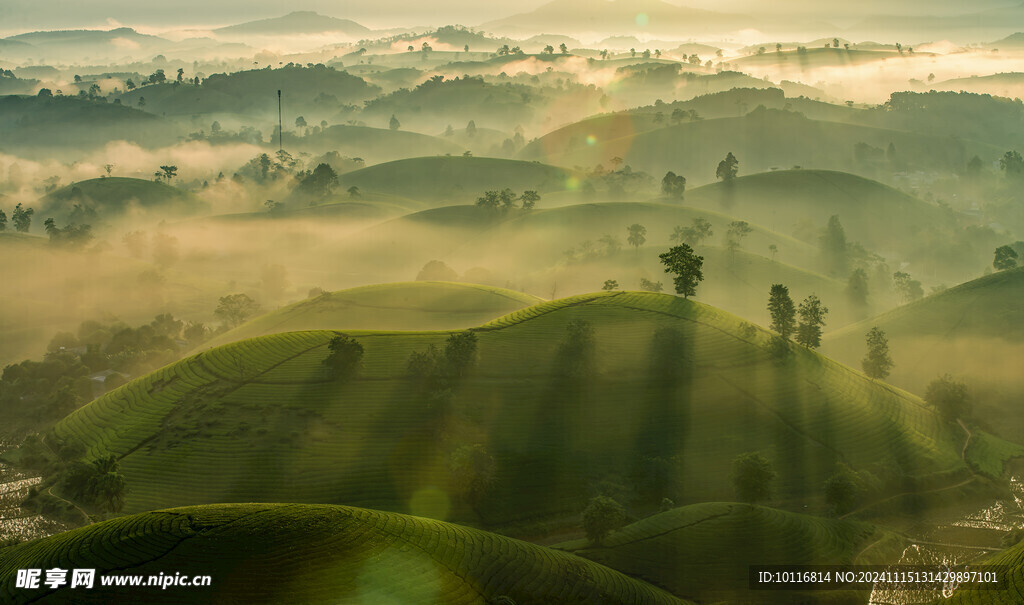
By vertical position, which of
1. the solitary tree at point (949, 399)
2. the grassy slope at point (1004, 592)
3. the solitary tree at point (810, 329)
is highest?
the solitary tree at point (810, 329)

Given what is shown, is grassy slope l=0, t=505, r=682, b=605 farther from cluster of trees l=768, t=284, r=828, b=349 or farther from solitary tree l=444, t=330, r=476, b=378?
cluster of trees l=768, t=284, r=828, b=349

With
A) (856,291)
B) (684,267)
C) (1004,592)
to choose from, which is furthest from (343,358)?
(856,291)

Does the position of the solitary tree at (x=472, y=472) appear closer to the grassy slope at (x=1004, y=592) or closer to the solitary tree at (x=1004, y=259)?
the grassy slope at (x=1004, y=592)

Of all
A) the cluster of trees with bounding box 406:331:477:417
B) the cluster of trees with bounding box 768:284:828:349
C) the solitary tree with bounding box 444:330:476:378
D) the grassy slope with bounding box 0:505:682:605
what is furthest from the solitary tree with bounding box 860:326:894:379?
the grassy slope with bounding box 0:505:682:605

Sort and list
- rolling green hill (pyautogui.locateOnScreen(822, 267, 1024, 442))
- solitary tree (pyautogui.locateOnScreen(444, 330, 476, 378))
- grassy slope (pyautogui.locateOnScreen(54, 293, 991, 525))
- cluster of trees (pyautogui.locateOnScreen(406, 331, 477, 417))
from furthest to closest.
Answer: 1. rolling green hill (pyautogui.locateOnScreen(822, 267, 1024, 442))
2. solitary tree (pyautogui.locateOnScreen(444, 330, 476, 378))
3. cluster of trees (pyautogui.locateOnScreen(406, 331, 477, 417))
4. grassy slope (pyautogui.locateOnScreen(54, 293, 991, 525))

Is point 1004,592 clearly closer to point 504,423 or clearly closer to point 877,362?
point 504,423

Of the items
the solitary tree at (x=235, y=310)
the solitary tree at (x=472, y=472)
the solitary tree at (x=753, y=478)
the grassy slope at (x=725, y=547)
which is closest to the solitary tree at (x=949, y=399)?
the grassy slope at (x=725, y=547)

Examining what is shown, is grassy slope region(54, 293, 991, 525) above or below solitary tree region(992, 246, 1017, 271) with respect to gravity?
below

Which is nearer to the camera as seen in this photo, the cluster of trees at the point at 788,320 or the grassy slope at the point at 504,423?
the grassy slope at the point at 504,423
